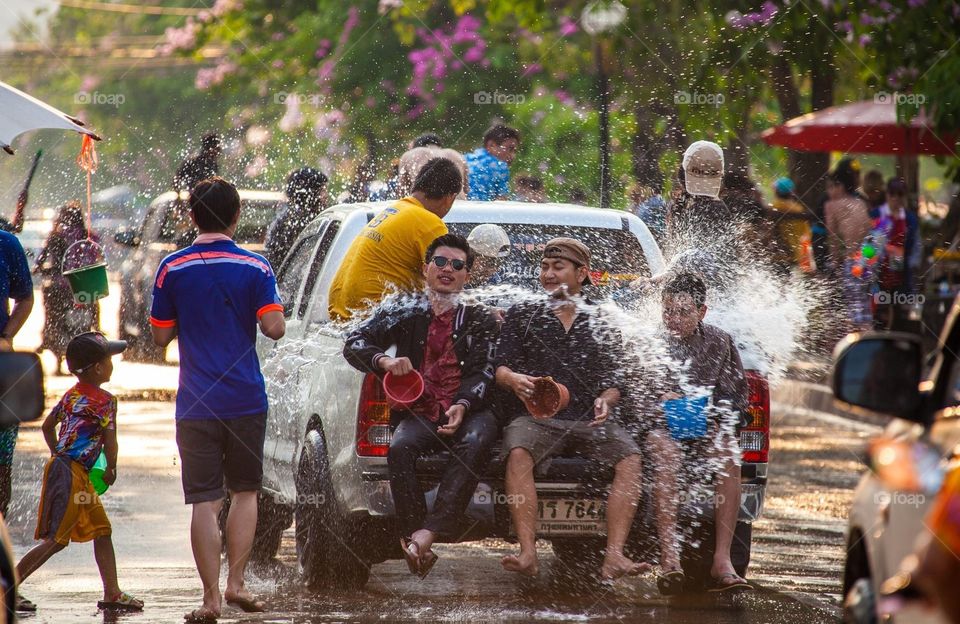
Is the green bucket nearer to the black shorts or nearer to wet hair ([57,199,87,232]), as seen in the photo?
the black shorts

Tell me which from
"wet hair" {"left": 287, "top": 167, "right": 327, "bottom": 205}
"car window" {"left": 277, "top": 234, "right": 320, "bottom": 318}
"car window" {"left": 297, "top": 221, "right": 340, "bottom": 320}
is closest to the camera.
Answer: "car window" {"left": 297, "top": 221, "right": 340, "bottom": 320}

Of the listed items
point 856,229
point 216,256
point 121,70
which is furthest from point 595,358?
point 121,70

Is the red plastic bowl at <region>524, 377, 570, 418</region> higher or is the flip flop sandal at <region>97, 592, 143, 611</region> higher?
the red plastic bowl at <region>524, 377, 570, 418</region>

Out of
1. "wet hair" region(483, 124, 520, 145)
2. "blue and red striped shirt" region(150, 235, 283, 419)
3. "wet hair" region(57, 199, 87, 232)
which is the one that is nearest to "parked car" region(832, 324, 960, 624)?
"blue and red striped shirt" region(150, 235, 283, 419)

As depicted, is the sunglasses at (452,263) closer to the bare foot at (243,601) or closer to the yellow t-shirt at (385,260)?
the yellow t-shirt at (385,260)

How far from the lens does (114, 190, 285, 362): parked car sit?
1906cm

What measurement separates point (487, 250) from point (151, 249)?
43.4ft

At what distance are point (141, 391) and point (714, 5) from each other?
6.72 meters

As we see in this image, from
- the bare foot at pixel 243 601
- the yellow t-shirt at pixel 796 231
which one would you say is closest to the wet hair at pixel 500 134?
the bare foot at pixel 243 601

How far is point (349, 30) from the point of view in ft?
89.9

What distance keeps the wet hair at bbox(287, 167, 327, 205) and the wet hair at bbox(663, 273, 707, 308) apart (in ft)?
Result: 14.0

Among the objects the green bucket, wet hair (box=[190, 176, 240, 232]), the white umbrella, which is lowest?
the green bucket

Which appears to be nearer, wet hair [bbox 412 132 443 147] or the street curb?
wet hair [bbox 412 132 443 147]

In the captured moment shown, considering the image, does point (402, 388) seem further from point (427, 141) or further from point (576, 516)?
point (427, 141)
